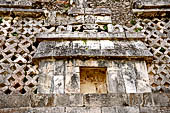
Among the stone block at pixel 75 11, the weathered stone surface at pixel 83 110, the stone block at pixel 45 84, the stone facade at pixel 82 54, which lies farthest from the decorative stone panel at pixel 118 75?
the stone block at pixel 75 11

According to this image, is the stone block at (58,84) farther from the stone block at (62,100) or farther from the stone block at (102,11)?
the stone block at (102,11)

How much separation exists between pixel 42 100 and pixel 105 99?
1.01m

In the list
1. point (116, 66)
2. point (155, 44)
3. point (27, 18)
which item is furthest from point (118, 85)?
point (27, 18)

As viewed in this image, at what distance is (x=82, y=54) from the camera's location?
4695 millimetres

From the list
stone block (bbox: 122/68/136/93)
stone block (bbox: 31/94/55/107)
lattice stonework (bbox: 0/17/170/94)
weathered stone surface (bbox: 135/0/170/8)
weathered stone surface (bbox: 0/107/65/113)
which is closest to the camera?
weathered stone surface (bbox: 0/107/65/113)

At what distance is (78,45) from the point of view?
4.97 meters

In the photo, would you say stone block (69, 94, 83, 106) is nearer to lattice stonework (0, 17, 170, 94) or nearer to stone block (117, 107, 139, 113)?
stone block (117, 107, 139, 113)

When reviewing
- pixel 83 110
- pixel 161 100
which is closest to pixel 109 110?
pixel 83 110

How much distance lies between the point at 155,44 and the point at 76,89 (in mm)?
2315

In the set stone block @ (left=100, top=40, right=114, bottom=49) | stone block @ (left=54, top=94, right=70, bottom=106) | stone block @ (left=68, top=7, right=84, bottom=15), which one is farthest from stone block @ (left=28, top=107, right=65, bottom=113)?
stone block @ (left=68, top=7, right=84, bottom=15)

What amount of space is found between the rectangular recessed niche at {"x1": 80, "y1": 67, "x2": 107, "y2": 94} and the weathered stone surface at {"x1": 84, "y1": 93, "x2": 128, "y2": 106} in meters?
0.95

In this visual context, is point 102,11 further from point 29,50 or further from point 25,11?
point 29,50

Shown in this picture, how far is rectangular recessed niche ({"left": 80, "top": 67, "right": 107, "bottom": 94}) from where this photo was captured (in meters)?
4.70

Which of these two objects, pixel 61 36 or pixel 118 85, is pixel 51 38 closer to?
pixel 61 36
